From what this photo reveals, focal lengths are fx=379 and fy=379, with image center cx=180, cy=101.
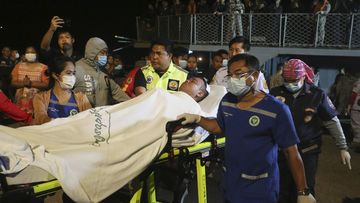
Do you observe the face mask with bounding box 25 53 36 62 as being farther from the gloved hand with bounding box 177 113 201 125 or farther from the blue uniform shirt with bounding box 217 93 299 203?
the blue uniform shirt with bounding box 217 93 299 203

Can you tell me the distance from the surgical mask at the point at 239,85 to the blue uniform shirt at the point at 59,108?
140 centimetres

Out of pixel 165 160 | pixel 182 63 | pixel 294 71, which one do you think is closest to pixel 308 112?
pixel 294 71

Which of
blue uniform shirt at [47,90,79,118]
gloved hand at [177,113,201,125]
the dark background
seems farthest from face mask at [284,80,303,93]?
the dark background

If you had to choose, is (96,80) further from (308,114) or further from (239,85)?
(308,114)

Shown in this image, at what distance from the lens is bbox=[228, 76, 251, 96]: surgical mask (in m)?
2.43

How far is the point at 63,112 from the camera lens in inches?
122

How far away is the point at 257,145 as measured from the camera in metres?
2.39

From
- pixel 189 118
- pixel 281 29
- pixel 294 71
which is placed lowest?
pixel 189 118

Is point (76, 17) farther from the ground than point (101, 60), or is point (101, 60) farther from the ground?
point (76, 17)

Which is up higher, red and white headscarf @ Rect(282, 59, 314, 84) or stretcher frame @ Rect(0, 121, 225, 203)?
red and white headscarf @ Rect(282, 59, 314, 84)

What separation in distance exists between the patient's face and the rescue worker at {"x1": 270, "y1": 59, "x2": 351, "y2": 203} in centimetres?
72

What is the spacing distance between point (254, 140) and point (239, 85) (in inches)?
14.3

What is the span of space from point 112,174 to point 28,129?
668 mm

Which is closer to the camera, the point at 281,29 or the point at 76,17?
the point at 281,29
